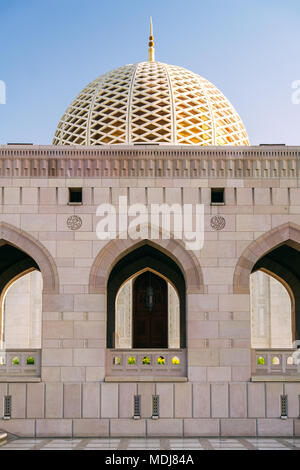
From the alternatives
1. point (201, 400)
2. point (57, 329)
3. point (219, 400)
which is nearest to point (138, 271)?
point (57, 329)

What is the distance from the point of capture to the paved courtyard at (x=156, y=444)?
12.9m

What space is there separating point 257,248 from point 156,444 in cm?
482

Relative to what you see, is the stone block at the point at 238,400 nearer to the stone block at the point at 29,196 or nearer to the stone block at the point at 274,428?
the stone block at the point at 274,428

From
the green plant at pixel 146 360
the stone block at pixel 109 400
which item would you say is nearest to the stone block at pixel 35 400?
the stone block at pixel 109 400

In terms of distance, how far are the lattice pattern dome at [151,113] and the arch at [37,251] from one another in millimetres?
4355

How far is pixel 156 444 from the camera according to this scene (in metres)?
13.4

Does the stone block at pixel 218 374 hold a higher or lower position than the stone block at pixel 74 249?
lower

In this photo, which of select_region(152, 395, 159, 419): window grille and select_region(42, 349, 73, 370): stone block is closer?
select_region(152, 395, 159, 419): window grille

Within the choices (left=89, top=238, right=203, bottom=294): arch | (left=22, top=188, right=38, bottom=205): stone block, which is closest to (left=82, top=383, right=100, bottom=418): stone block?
(left=89, top=238, right=203, bottom=294): arch

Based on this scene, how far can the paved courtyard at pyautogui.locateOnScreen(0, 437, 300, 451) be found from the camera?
509 inches

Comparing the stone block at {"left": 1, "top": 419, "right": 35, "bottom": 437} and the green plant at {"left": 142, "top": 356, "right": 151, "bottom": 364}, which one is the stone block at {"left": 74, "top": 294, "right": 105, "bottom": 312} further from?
the stone block at {"left": 1, "top": 419, "right": 35, "bottom": 437}

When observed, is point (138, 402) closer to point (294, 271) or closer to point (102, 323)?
point (102, 323)

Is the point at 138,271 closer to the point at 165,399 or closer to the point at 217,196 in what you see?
the point at 217,196

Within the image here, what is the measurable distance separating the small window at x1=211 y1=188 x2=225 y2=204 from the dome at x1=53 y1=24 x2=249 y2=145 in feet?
9.78
